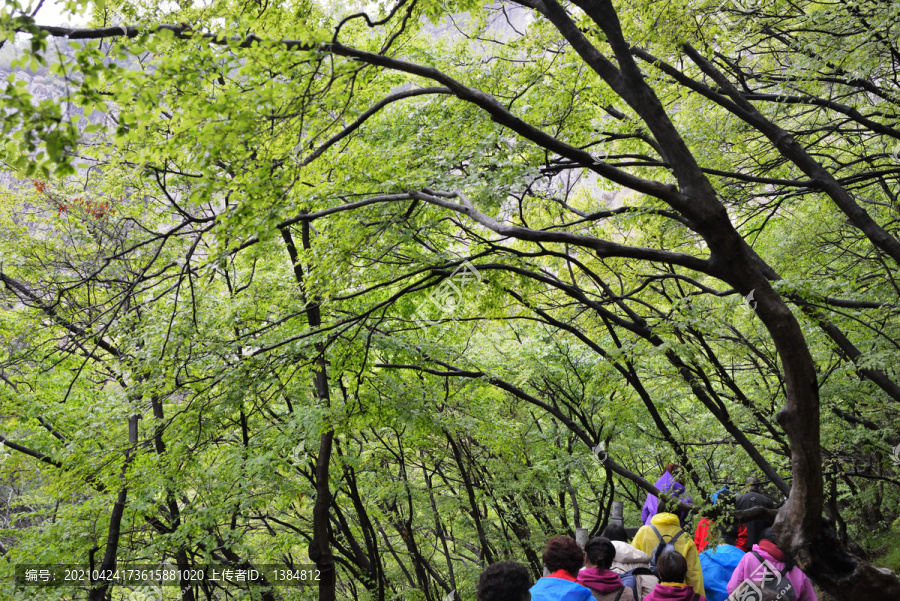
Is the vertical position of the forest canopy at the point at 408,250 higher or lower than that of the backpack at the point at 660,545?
higher

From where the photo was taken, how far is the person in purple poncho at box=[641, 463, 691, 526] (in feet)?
16.3

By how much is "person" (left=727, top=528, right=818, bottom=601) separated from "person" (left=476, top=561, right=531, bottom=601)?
1.69 meters

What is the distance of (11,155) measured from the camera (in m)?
2.65

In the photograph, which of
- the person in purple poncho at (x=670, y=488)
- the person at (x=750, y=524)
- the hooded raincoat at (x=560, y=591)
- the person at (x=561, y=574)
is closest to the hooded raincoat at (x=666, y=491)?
the person in purple poncho at (x=670, y=488)

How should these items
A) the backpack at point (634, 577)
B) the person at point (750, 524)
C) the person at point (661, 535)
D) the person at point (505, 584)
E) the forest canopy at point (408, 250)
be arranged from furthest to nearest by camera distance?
the person at point (661, 535) < the person at point (750, 524) < the backpack at point (634, 577) < the forest canopy at point (408, 250) < the person at point (505, 584)

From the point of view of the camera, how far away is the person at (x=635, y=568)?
409 centimetres

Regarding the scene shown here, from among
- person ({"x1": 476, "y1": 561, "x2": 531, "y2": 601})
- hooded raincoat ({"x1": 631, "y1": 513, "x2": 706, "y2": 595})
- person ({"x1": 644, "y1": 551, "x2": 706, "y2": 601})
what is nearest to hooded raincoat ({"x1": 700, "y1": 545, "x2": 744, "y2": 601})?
hooded raincoat ({"x1": 631, "y1": 513, "x2": 706, "y2": 595})

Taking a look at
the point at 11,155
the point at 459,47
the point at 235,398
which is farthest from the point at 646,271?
the point at 11,155

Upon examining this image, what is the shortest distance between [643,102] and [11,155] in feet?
10.8

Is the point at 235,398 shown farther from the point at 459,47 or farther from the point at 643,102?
the point at 459,47

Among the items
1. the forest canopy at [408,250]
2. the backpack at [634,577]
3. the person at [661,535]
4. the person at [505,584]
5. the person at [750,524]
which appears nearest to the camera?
the person at [505,584]

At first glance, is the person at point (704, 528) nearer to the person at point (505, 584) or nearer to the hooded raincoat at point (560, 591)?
the hooded raincoat at point (560, 591)

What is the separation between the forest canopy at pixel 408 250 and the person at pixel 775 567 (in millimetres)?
476

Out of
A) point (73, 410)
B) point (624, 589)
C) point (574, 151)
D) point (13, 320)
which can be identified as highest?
point (13, 320)
